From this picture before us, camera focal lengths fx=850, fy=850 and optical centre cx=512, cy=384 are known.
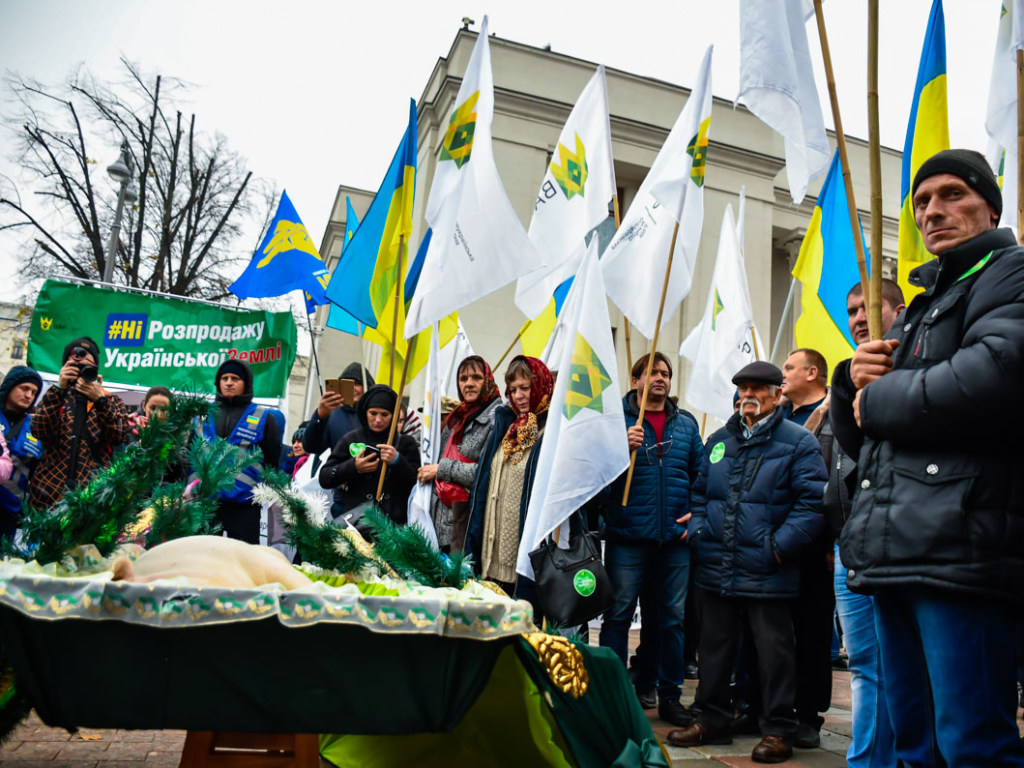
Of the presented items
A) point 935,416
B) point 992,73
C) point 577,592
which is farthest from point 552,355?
point 935,416

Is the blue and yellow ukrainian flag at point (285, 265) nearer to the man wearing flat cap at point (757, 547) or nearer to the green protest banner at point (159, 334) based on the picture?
the green protest banner at point (159, 334)

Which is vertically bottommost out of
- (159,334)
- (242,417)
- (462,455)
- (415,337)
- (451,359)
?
(462,455)

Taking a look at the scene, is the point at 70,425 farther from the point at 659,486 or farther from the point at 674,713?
the point at 674,713

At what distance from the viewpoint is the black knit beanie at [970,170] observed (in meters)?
2.40

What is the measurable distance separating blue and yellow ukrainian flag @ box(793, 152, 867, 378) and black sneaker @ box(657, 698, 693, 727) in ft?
10.1

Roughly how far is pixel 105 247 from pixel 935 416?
2432cm

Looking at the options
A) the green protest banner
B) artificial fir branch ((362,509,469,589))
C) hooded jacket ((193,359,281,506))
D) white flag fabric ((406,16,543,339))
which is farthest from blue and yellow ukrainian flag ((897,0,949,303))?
the green protest banner

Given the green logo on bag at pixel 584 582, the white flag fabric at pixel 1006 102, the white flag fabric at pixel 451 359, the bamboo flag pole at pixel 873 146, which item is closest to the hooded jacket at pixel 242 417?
the green logo on bag at pixel 584 582

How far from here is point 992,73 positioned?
5219 mm

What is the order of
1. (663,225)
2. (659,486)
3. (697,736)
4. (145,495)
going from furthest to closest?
1. (663,225)
2. (659,486)
3. (697,736)
4. (145,495)

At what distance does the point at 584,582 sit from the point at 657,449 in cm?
130

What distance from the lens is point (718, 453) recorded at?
4633mm

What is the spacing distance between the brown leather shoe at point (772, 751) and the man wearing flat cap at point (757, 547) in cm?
3

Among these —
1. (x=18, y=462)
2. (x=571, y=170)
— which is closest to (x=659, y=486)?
(x=571, y=170)
